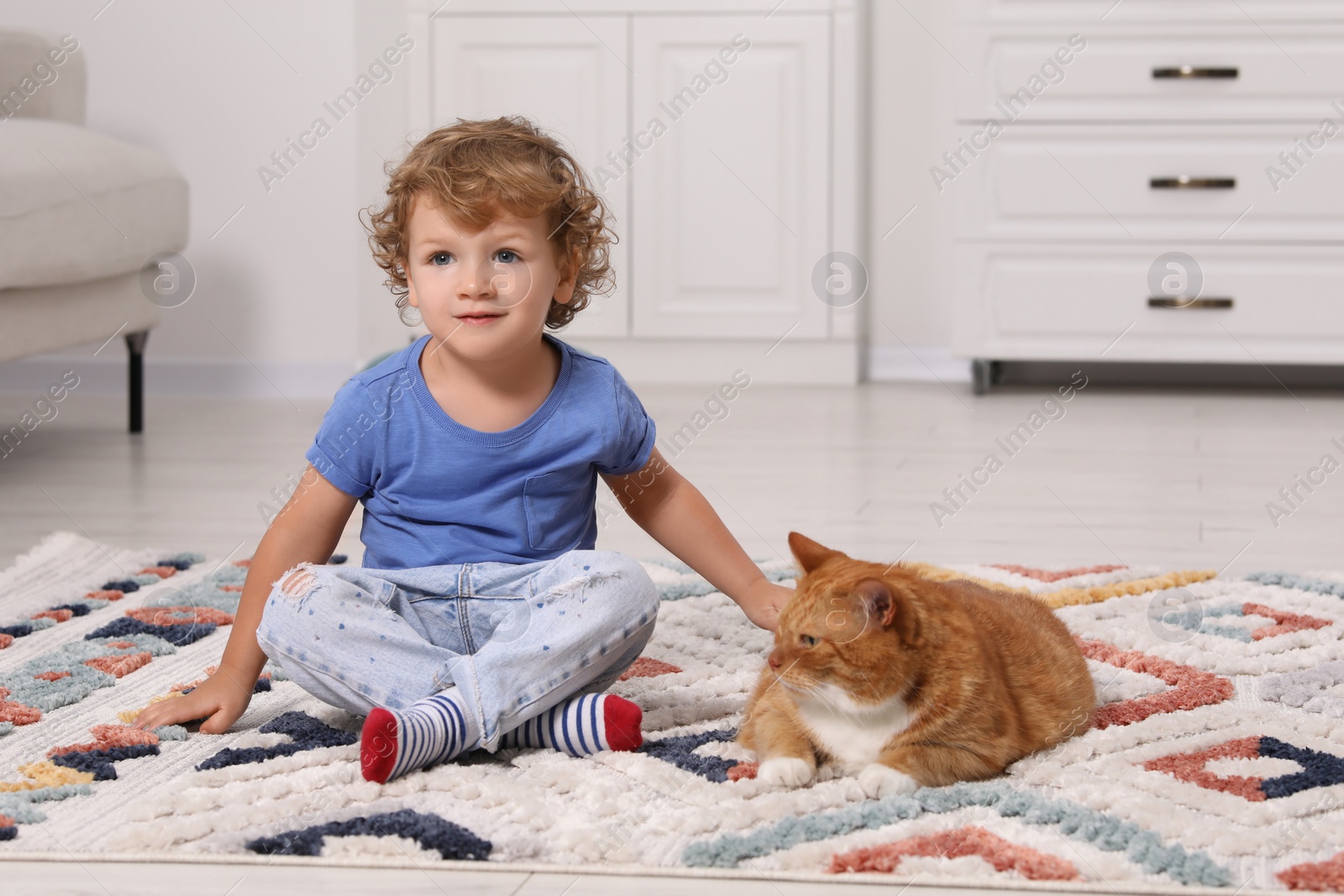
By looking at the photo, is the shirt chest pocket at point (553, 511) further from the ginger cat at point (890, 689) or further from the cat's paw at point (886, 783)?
the cat's paw at point (886, 783)

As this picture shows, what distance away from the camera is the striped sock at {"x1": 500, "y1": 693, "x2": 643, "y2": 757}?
0.96 meters

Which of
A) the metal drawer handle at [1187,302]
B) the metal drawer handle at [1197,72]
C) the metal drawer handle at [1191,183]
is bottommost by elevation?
the metal drawer handle at [1187,302]

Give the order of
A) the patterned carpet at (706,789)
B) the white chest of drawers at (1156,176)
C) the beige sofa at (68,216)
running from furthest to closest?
the white chest of drawers at (1156,176) < the beige sofa at (68,216) < the patterned carpet at (706,789)

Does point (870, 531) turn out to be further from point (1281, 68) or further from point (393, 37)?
point (393, 37)

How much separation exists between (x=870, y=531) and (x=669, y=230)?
163 cm

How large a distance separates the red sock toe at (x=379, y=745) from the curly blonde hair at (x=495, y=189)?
38 cm

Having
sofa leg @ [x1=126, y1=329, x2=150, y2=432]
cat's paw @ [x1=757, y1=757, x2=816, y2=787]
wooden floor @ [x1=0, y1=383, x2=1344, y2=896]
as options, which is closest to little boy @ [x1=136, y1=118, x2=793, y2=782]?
cat's paw @ [x1=757, y1=757, x2=816, y2=787]

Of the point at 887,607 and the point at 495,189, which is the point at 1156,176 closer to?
the point at 495,189

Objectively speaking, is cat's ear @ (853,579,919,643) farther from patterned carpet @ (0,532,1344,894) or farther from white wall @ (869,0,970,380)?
white wall @ (869,0,970,380)

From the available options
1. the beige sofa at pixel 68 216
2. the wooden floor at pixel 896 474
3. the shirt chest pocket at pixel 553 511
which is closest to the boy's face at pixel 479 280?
the shirt chest pocket at pixel 553 511

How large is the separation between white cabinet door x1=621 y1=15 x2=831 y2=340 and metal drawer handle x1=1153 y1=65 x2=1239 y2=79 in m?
0.75

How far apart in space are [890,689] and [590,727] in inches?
8.8

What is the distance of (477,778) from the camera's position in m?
0.91

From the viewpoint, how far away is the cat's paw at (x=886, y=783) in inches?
33.7
